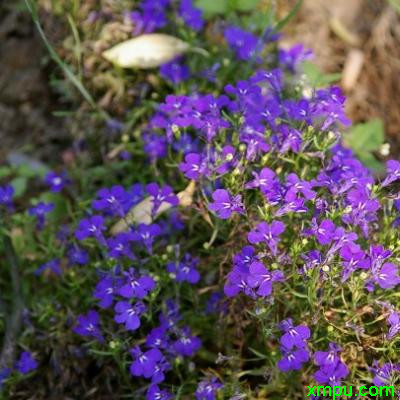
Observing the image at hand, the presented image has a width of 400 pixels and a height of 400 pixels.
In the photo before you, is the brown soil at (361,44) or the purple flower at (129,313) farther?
the brown soil at (361,44)

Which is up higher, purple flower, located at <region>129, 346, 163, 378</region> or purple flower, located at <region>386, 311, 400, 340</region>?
purple flower, located at <region>386, 311, 400, 340</region>

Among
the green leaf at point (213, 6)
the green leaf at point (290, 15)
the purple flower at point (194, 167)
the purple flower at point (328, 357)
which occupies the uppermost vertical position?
the green leaf at point (290, 15)

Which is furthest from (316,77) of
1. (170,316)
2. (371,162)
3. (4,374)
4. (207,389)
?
(4,374)

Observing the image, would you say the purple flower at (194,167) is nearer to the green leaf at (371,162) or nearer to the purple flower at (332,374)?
the purple flower at (332,374)

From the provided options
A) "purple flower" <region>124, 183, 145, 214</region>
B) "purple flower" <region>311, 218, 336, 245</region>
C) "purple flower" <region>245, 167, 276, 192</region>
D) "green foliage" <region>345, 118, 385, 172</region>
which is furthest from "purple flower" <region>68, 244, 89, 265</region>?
"green foliage" <region>345, 118, 385, 172</region>

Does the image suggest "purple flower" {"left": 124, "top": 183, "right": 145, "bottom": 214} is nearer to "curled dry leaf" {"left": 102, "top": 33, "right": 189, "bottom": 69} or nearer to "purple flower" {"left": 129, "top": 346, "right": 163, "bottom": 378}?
"purple flower" {"left": 129, "top": 346, "right": 163, "bottom": 378}

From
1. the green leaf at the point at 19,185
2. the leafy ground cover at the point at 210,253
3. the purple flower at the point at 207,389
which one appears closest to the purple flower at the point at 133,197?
the leafy ground cover at the point at 210,253

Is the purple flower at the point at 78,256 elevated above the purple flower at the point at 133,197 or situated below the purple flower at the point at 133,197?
below

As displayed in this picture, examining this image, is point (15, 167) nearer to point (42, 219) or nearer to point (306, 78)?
point (42, 219)
